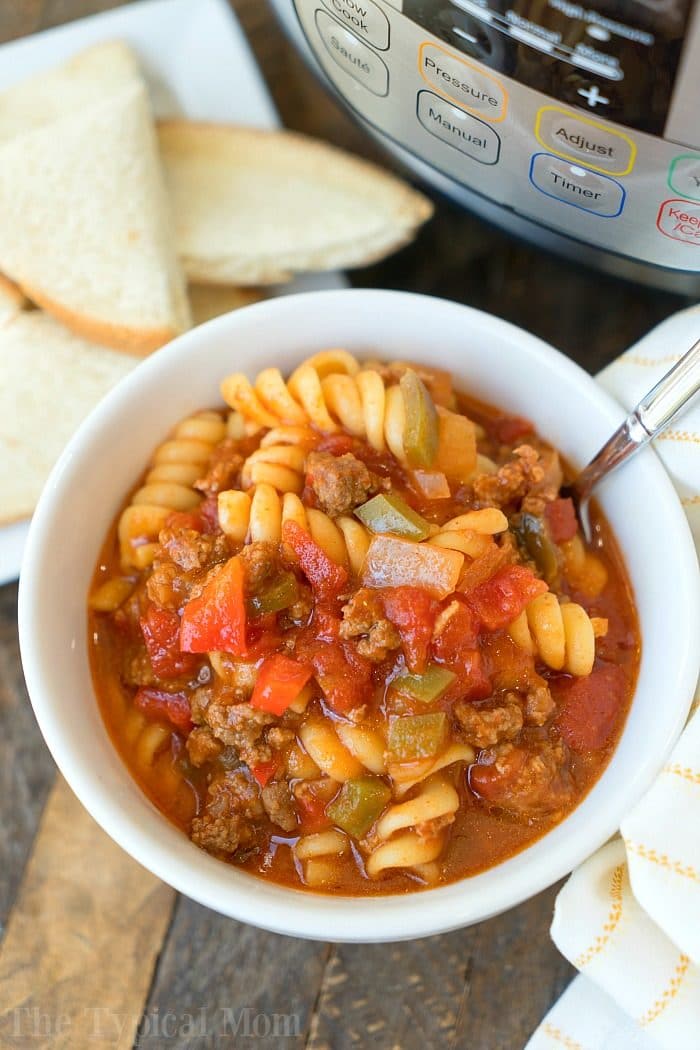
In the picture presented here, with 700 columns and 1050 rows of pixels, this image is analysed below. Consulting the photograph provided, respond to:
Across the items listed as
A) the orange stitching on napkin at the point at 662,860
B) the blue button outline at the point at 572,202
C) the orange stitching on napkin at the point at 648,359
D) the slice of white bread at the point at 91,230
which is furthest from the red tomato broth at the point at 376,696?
the slice of white bread at the point at 91,230

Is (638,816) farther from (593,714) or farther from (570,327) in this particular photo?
(570,327)

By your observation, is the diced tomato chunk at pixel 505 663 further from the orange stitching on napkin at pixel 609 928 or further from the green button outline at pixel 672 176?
the green button outline at pixel 672 176

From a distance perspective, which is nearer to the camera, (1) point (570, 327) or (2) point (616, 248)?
(2) point (616, 248)

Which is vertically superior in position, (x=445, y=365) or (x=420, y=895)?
(x=445, y=365)

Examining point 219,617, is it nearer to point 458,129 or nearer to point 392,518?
point 392,518

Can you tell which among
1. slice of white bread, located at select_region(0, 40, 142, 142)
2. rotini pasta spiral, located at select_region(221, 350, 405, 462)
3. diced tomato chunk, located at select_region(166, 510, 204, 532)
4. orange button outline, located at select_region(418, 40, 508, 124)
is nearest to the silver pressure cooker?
orange button outline, located at select_region(418, 40, 508, 124)

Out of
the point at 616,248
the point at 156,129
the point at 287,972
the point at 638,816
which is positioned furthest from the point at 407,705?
the point at 156,129

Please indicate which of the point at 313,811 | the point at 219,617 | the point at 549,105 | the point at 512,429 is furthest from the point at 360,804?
the point at 549,105
